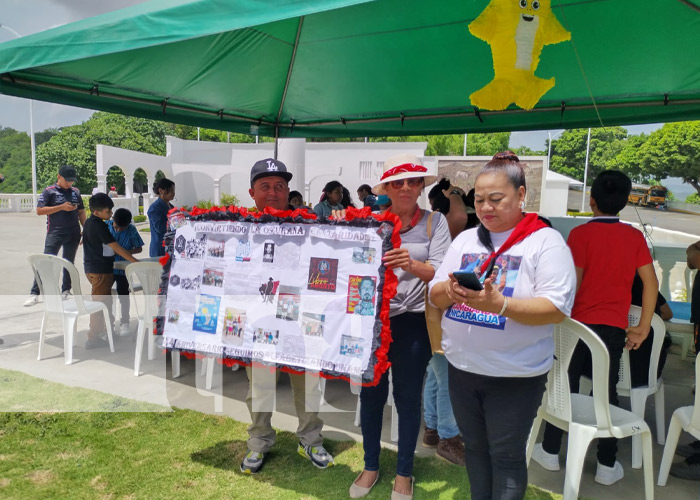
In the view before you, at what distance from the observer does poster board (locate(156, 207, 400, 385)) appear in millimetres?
2414

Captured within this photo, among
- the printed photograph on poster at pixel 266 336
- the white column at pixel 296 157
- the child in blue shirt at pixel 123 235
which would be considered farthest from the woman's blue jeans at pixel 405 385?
the white column at pixel 296 157

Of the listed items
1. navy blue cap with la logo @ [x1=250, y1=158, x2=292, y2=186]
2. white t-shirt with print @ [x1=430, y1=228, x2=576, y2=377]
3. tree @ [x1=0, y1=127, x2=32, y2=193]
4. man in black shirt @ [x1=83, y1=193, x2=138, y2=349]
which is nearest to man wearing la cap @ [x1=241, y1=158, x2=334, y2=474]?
navy blue cap with la logo @ [x1=250, y1=158, x2=292, y2=186]

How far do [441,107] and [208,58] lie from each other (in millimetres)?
2694

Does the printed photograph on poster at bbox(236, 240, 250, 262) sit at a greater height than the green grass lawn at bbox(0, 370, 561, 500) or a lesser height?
greater

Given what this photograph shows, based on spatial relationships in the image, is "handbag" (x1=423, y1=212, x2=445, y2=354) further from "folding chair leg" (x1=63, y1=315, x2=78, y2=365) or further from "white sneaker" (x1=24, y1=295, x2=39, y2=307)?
"white sneaker" (x1=24, y1=295, x2=39, y2=307)

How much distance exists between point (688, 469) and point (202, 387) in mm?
3651

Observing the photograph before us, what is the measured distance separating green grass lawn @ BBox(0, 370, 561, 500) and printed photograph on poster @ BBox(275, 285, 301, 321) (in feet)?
3.37

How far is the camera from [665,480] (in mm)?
2836

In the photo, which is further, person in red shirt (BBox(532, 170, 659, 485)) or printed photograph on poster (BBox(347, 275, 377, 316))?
person in red shirt (BBox(532, 170, 659, 485))

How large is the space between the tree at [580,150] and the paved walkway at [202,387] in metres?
70.0

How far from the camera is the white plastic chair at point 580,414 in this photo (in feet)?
7.97

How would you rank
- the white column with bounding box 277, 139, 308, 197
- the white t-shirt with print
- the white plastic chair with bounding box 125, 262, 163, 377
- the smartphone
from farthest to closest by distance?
the white column with bounding box 277, 139, 308, 197 → the white plastic chair with bounding box 125, 262, 163, 377 → the white t-shirt with print → the smartphone

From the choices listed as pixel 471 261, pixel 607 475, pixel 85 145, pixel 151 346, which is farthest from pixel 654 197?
pixel 85 145

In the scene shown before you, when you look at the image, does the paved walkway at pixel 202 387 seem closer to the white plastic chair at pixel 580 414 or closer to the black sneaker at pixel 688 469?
the black sneaker at pixel 688 469
